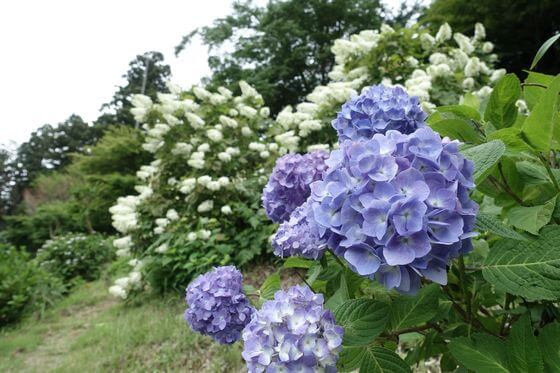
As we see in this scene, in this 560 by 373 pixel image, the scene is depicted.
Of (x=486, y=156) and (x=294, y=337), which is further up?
(x=486, y=156)

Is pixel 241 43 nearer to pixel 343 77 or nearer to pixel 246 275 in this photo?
pixel 343 77

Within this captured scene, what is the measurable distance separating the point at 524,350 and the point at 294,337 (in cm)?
39

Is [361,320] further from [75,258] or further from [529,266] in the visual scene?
[75,258]

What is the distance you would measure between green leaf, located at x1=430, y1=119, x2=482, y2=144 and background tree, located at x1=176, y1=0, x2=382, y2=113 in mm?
12317

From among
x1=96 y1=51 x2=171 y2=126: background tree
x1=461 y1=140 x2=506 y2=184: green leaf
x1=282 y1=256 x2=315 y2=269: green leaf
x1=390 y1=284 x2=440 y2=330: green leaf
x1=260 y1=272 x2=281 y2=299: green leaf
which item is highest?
x1=461 y1=140 x2=506 y2=184: green leaf

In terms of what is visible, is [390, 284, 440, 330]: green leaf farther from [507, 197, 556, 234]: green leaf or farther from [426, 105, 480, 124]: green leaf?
[426, 105, 480, 124]: green leaf

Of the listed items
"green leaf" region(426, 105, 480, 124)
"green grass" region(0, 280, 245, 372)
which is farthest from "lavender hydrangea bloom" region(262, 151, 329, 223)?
"green grass" region(0, 280, 245, 372)

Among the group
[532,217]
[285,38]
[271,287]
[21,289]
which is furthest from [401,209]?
[285,38]

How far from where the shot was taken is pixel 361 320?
2.17ft

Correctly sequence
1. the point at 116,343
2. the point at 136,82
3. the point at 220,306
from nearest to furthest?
the point at 220,306 < the point at 116,343 < the point at 136,82

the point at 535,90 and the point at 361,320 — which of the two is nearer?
the point at 361,320

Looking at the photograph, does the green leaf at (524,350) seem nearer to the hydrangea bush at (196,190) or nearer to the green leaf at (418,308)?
the green leaf at (418,308)

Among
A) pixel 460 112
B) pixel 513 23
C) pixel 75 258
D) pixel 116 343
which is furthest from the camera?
pixel 513 23

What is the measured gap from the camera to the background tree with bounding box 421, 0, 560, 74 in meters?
7.49
